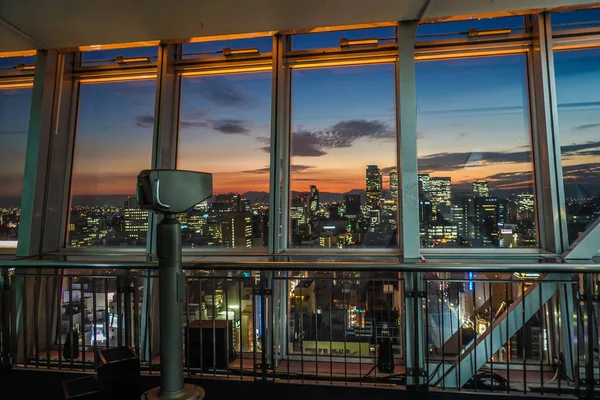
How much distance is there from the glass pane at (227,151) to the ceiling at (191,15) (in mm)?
687

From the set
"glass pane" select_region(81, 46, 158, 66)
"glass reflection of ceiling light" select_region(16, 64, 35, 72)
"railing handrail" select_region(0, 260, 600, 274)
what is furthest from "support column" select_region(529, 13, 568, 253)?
"glass reflection of ceiling light" select_region(16, 64, 35, 72)

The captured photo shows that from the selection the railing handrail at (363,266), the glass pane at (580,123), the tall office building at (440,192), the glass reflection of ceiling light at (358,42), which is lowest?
the railing handrail at (363,266)

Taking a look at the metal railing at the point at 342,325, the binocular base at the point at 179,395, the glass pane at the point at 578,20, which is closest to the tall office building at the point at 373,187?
the metal railing at the point at 342,325

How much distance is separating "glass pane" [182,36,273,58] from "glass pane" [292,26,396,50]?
14.3 inches

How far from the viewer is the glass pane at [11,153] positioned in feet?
15.0

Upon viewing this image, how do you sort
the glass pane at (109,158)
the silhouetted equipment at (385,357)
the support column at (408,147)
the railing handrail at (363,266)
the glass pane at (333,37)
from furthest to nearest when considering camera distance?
the glass pane at (109,158)
the glass pane at (333,37)
the support column at (408,147)
the silhouetted equipment at (385,357)
the railing handrail at (363,266)

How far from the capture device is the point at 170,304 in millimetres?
2182

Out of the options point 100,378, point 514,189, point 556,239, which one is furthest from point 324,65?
point 100,378

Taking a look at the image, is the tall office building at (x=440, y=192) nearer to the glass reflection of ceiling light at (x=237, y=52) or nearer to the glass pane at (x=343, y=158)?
the glass pane at (x=343, y=158)

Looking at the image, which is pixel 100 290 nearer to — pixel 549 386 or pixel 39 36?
pixel 39 36

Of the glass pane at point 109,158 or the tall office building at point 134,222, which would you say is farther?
the glass pane at point 109,158

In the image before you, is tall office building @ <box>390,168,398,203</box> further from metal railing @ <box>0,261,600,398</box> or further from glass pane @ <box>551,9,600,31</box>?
glass pane @ <box>551,9,600,31</box>

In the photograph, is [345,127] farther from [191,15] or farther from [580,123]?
[580,123]

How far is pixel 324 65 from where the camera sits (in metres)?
4.29
